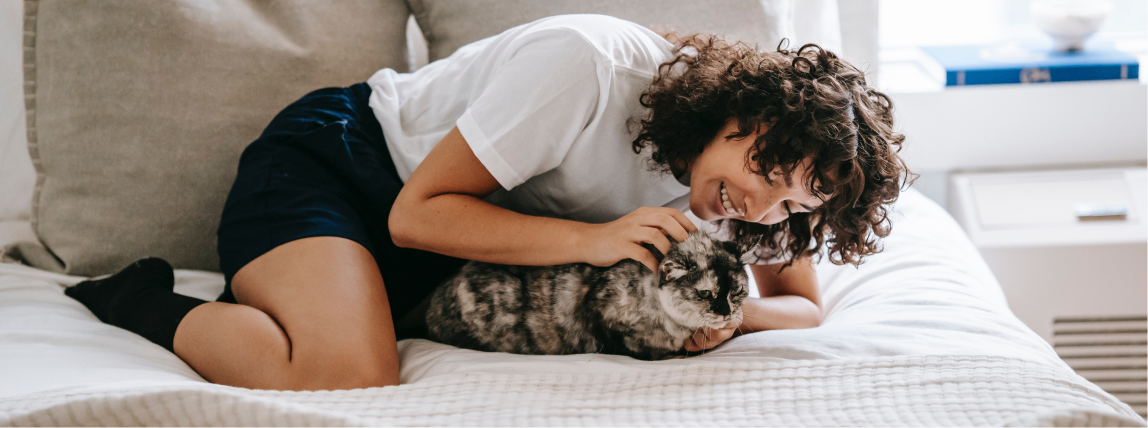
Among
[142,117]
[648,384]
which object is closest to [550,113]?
[648,384]

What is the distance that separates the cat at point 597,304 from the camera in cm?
95

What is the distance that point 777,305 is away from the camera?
1157 mm

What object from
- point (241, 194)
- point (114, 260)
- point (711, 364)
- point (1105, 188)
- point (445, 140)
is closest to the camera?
point (711, 364)

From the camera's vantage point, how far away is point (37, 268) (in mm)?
1343

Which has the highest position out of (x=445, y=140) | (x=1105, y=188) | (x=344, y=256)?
(x=445, y=140)

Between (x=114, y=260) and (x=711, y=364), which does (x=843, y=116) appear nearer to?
(x=711, y=364)

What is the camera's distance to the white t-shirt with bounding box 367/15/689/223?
97 cm

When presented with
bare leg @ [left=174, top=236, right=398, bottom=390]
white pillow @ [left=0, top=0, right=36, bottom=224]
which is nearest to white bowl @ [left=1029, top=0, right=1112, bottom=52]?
bare leg @ [left=174, top=236, right=398, bottom=390]

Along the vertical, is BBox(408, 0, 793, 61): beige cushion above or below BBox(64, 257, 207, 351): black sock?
above

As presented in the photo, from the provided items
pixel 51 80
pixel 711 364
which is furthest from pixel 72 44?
pixel 711 364

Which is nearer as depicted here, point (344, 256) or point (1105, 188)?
point (344, 256)

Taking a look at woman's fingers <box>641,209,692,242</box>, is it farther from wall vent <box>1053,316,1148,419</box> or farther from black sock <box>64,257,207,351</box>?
wall vent <box>1053,316,1148,419</box>

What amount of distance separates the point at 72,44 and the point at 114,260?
16.8 inches

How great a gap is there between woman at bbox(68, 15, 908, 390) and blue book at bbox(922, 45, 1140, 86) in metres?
0.97
